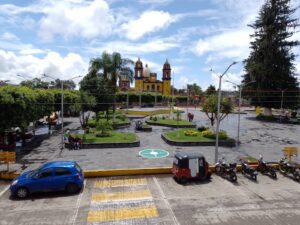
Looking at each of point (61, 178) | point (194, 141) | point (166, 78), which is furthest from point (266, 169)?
point (166, 78)

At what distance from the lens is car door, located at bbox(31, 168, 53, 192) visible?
15148mm

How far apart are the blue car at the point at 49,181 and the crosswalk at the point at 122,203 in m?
1.21

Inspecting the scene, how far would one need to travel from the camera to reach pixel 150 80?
10594 cm

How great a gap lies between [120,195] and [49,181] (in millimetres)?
3603

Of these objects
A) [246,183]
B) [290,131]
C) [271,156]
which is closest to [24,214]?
[246,183]

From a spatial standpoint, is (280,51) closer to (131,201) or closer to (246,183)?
(246,183)

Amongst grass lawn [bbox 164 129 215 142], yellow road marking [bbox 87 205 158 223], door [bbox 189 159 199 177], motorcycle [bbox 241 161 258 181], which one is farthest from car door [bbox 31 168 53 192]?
grass lawn [bbox 164 129 215 142]

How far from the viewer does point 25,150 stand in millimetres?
25250

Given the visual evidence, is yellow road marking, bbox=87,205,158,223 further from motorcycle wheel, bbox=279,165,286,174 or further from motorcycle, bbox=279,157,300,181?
motorcycle wheel, bbox=279,165,286,174

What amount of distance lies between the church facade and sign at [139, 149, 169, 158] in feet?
249

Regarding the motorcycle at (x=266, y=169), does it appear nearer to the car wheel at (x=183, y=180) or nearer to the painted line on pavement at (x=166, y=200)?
the car wheel at (x=183, y=180)

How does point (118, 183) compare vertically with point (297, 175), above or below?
below

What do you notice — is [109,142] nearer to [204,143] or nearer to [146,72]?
[204,143]

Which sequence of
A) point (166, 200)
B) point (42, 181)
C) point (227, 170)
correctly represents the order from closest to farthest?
point (166, 200)
point (42, 181)
point (227, 170)
